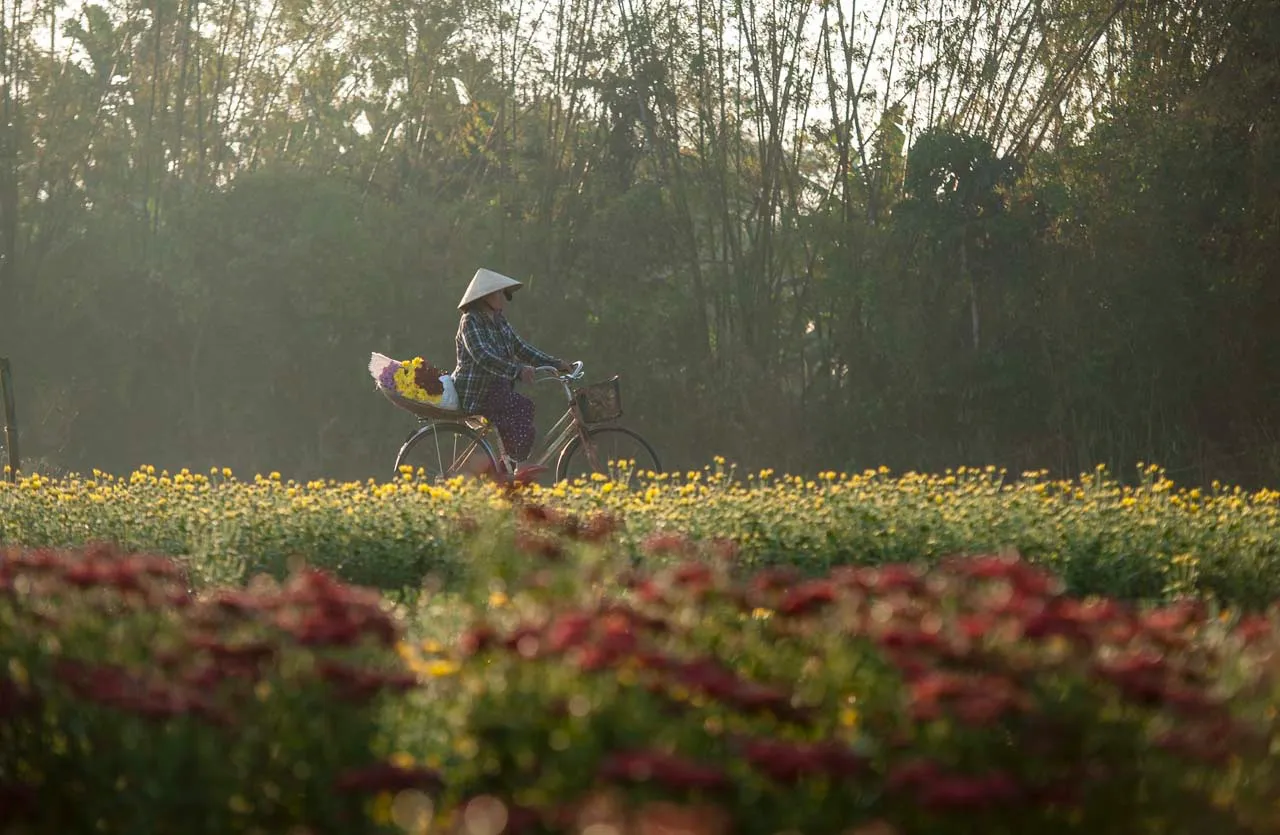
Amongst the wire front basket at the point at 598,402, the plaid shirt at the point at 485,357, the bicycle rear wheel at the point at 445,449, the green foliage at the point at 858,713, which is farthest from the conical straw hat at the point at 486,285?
the green foliage at the point at 858,713

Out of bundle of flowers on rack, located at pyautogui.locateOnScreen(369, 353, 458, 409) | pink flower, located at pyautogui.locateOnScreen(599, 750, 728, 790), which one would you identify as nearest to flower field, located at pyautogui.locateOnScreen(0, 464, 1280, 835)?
pink flower, located at pyautogui.locateOnScreen(599, 750, 728, 790)

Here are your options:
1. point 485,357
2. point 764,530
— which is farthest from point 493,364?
point 764,530

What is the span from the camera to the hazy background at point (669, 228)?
15.4 meters

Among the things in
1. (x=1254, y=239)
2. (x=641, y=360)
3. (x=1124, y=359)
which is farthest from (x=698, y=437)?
(x=1254, y=239)

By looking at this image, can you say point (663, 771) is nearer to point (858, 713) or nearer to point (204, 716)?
point (858, 713)

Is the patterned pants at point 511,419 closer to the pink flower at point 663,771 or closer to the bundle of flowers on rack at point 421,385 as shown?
the bundle of flowers on rack at point 421,385

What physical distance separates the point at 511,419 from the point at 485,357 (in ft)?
1.42

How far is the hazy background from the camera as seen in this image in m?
15.4

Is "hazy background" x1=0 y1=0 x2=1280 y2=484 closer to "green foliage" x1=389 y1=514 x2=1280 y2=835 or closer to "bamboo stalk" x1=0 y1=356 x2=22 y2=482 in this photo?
"bamboo stalk" x1=0 y1=356 x2=22 y2=482

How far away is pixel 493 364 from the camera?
421 inches

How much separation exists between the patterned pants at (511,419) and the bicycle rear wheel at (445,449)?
23cm

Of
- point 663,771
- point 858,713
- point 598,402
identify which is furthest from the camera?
point 598,402

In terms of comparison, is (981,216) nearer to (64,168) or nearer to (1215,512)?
(1215,512)

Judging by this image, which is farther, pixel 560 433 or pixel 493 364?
pixel 560 433
